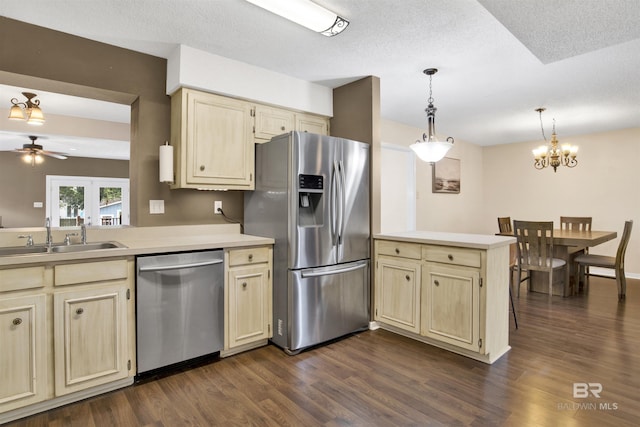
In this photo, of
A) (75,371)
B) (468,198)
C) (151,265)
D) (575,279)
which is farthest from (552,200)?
(75,371)

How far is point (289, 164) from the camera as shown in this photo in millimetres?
2680

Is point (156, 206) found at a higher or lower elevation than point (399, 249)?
higher

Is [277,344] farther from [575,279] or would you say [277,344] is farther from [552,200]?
[552,200]

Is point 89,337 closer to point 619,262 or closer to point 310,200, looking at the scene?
point 310,200

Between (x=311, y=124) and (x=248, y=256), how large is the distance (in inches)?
62.2

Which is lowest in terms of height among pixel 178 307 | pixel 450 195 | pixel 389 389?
pixel 389 389

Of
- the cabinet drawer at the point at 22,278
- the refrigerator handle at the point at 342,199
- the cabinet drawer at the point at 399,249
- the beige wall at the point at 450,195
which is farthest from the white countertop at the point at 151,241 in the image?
the beige wall at the point at 450,195

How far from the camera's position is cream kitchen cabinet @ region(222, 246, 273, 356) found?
2.56m

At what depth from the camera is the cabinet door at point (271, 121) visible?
10.1ft

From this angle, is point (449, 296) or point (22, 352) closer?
point (22, 352)

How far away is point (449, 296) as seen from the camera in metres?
2.61

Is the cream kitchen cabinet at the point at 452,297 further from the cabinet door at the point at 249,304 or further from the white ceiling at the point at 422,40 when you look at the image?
the white ceiling at the point at 422,40

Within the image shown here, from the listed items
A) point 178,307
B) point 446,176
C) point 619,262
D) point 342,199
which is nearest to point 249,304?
point 178,307

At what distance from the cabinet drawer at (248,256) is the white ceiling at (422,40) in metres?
A: 1.60
